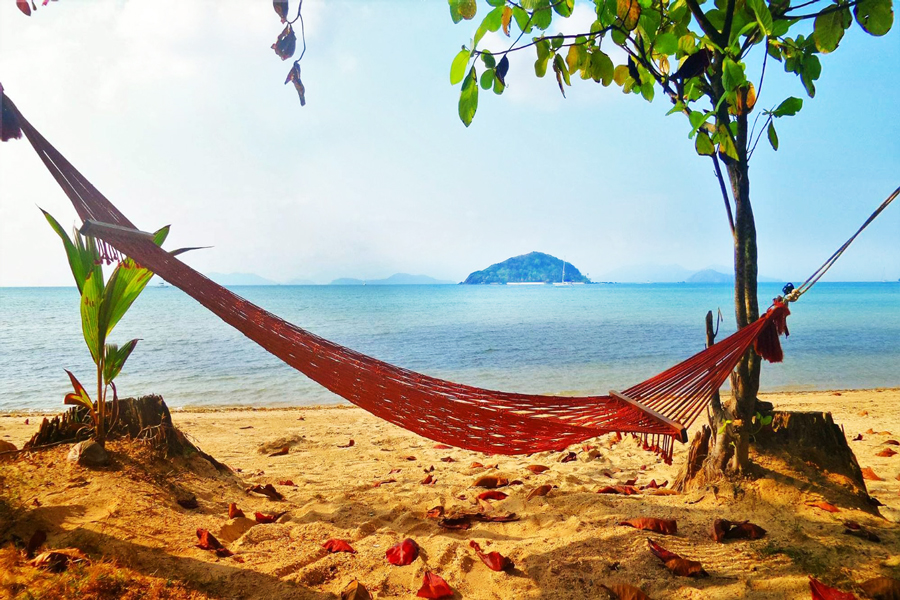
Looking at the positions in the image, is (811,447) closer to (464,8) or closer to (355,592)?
(355,592)

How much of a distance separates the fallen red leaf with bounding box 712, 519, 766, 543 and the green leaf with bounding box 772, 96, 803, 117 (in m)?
1.26

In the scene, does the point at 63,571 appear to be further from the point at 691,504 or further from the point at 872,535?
the point at 872,535

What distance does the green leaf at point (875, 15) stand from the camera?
130 cm

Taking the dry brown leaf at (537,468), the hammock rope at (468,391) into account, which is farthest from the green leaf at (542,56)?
the dry brown leaf at (537,468)

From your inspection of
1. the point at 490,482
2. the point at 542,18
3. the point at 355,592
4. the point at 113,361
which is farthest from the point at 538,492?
the point at 113,361

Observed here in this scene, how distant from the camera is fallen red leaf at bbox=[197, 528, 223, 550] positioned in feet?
4.75

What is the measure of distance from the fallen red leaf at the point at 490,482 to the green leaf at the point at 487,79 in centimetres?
175

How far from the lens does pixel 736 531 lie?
5.04ft

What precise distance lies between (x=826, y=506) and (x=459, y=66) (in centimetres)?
182

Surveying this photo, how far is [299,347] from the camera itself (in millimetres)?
1615

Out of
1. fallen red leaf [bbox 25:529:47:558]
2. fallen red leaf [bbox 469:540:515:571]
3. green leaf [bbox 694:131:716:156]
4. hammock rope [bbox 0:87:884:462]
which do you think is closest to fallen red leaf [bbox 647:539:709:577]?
hammock rope [bbox 0:87:884:462]

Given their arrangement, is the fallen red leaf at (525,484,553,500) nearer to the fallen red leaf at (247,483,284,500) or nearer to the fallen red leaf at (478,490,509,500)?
the fallen red leaf at (478,490,509,500)

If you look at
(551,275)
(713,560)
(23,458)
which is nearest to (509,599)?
(713,560)

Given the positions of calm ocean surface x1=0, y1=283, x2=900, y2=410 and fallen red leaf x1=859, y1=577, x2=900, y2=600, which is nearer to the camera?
fallen red leaf x1=859, y1=577, x2=900, y2=600
